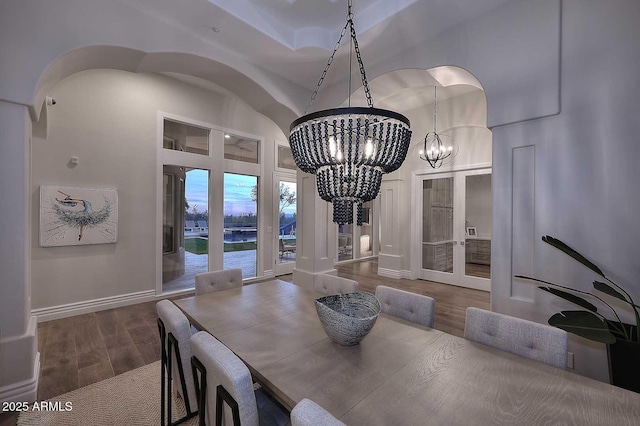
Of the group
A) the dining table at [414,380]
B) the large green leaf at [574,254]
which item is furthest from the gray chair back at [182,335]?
the large green leaf at [574,254]

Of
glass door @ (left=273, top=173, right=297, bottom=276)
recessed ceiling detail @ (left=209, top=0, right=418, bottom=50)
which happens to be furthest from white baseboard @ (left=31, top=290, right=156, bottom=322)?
recessed ceiling detail @ (left=209, top=0, right=418, bottom=50)

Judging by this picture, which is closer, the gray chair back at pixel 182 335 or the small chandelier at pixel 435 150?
the gray chair back at pixel 182 335

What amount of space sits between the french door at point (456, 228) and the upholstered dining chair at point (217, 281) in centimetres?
441

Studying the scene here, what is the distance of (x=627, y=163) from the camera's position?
188cm

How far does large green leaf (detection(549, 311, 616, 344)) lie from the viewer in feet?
5.15

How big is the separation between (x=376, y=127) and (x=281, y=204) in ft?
17.3

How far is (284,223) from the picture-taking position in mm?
6691

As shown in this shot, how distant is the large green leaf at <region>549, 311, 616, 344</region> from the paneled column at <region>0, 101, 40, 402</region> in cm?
362

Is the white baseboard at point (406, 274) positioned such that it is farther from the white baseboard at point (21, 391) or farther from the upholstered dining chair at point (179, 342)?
the white baseboard at point (21, 391)

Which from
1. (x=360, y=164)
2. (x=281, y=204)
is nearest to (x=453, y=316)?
(x=360, y=164)

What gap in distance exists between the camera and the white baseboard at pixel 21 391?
201 centimetres

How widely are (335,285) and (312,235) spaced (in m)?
1.87

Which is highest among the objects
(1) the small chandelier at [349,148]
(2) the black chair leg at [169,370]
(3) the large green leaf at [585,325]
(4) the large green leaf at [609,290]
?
(1) the small chandelier at [349,148]

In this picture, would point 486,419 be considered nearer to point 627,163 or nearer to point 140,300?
point 627,163
